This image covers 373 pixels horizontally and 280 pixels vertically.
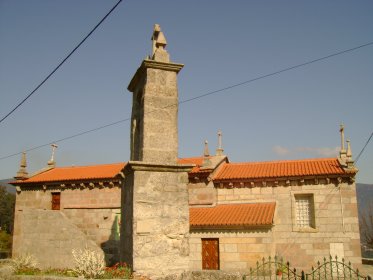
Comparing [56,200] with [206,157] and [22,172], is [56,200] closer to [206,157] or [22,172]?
[22,172]

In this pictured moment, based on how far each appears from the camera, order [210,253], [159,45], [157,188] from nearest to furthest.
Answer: [157,188]
[159,45]
[210,253]

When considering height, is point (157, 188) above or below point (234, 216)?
above

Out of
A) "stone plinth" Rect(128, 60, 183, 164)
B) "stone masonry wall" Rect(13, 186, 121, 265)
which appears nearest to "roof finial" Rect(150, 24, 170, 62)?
"stone plinth" Rect(128, 60, 183, 164)

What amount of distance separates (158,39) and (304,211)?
13678mm

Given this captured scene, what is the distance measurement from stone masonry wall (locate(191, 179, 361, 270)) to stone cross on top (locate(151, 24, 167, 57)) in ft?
36.6

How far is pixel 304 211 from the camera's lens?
19109mm

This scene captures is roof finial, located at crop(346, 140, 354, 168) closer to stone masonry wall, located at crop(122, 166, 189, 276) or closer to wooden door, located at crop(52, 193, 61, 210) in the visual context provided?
stone masonry wall, located at crop(122, 166, 189, 276)

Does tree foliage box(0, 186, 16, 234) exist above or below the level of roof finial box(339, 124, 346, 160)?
below

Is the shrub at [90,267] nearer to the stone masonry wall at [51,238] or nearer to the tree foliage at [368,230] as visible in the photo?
the stone masonry wall at [51,238]

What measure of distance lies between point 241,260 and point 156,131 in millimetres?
10972

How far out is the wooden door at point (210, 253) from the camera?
1783cm

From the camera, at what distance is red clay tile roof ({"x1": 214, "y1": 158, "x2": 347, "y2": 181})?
752 inches

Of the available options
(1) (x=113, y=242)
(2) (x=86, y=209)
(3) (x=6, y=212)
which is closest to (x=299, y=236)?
(1) (x=113, y=242)

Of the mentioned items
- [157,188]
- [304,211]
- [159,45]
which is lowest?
[304,211]
